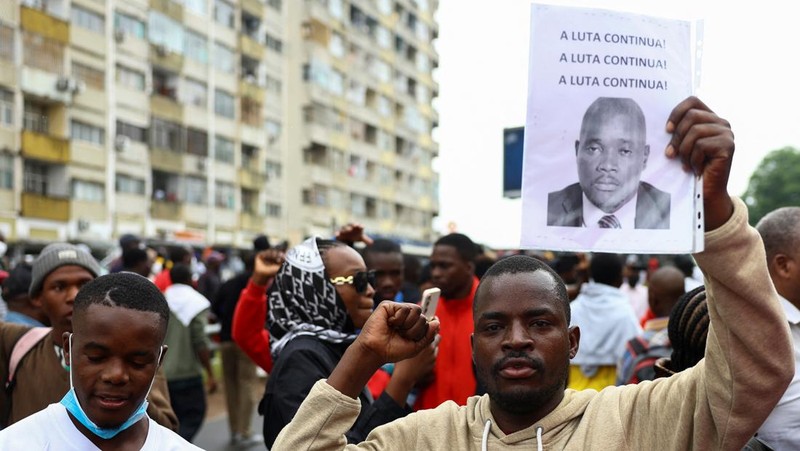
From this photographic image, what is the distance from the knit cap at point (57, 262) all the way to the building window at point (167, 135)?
37.3m

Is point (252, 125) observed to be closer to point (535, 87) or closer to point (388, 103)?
point (388, 103)

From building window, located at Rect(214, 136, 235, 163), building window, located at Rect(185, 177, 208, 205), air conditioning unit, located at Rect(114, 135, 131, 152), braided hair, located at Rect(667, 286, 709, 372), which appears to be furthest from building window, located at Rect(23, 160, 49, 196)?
braided hair, located at Rect(667, 286, 709, 372)

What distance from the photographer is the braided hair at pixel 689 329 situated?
297 cm

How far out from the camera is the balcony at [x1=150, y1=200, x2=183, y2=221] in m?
39.7

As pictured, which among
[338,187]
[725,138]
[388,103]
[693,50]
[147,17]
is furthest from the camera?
[388,103]

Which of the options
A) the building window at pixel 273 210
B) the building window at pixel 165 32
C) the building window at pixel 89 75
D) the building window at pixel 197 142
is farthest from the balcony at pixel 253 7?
the building window at pixel 89 75

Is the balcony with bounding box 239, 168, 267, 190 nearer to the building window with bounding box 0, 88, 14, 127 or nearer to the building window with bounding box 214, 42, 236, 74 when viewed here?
the building window with bounding box 214, 42, 236, 74

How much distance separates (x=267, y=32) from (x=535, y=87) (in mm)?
49678

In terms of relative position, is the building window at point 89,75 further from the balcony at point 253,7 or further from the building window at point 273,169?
the building window at point 273,169

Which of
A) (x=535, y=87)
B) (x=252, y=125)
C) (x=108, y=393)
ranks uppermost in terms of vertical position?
(x=252, y=125)

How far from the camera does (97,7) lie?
118 ft

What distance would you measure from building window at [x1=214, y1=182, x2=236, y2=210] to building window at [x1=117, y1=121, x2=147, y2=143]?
6.47 m

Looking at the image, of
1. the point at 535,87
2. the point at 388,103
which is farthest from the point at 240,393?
the point at 388,103

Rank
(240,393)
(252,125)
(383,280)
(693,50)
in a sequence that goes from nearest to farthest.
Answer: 1. (693,50)
2. (383,280)
3. (240,393)
4. (252,125)
